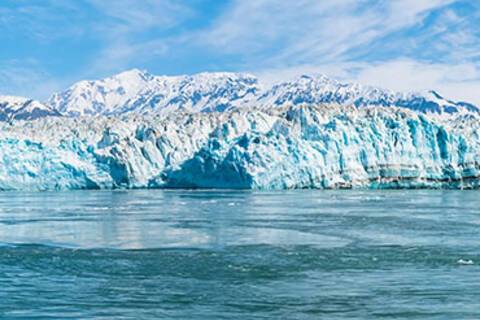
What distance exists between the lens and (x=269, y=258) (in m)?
16.2

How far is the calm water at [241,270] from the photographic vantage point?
10.8m

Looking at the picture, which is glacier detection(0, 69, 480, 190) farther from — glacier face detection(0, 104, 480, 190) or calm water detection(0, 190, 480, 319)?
calm water detection(0, 190, 480, 319)

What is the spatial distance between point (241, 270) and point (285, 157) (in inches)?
1866

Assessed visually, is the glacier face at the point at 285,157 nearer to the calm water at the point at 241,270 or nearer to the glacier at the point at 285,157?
the glacier at the point at 285,157

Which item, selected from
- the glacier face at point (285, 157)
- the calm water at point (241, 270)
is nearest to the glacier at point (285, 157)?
the glacier face at point (285, 157)

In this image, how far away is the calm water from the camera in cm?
1077

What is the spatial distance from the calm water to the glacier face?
3558 cm

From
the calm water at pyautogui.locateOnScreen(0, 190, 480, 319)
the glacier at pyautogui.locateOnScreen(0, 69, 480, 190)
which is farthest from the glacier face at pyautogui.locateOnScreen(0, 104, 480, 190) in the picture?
the calm water at pyautogui.locateOnScreen(0, 190, 480, 319)

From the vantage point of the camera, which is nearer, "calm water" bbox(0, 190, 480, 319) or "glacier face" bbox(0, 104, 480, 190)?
"calm water" bbox(0, 190, 480, 319)

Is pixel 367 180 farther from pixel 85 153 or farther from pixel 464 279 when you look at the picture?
pixel 464 279

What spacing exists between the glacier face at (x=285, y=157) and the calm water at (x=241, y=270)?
3558cm

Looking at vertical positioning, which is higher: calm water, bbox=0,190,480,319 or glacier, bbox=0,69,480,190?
glacier, bbox=0,69,480,190

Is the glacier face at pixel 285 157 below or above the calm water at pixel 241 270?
above

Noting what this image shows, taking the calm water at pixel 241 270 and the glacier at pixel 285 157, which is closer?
the calm water at pixel 241 270
